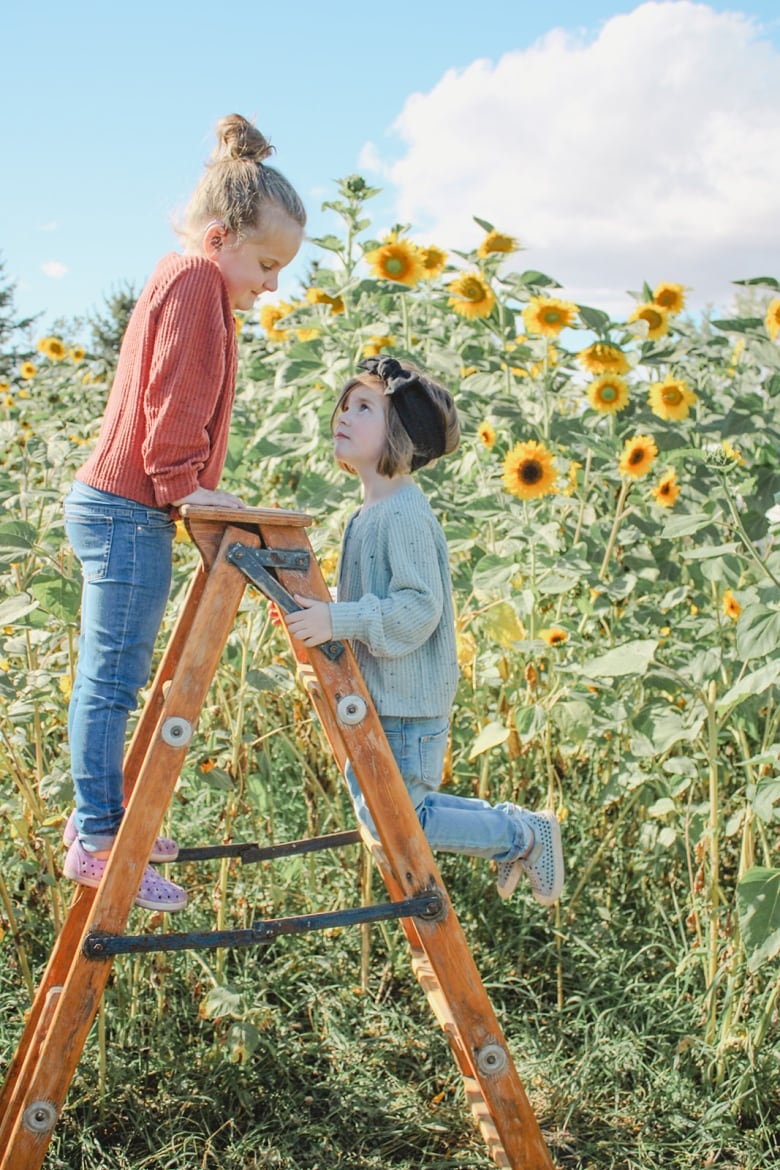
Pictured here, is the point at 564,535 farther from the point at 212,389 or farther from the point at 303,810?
the point at 212,389

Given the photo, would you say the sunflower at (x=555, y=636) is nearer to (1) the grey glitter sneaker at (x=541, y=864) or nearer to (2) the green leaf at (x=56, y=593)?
(1) the grey glitter sneaker at (x=541, y=864)

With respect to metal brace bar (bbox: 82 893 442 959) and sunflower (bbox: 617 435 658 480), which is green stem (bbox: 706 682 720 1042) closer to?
sunflower (bbox: 617 435 658 480)

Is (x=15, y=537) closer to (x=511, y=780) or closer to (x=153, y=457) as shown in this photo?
(x=153, y=457)

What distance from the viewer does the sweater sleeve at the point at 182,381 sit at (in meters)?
2.03

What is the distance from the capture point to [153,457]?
6.70 ft

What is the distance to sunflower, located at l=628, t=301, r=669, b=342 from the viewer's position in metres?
3.38

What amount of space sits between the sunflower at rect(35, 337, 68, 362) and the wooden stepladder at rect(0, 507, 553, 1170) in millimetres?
4420

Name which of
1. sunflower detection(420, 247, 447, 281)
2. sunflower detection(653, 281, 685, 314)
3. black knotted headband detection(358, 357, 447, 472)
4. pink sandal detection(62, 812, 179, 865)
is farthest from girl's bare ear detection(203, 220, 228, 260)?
sunflower detection(653, 281, 685, 314)

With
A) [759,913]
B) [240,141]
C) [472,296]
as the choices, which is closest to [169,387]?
[240,141]

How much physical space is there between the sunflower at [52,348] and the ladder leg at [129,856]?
4.57 m

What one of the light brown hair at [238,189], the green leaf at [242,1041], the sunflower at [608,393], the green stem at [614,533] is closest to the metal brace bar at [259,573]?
the light brown hair at [238,189]

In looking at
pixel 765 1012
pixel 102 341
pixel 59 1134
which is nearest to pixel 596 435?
pixel 765 1012

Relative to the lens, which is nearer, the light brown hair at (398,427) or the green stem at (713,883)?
the light brown hair at (398,427)

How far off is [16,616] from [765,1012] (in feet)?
5.66
